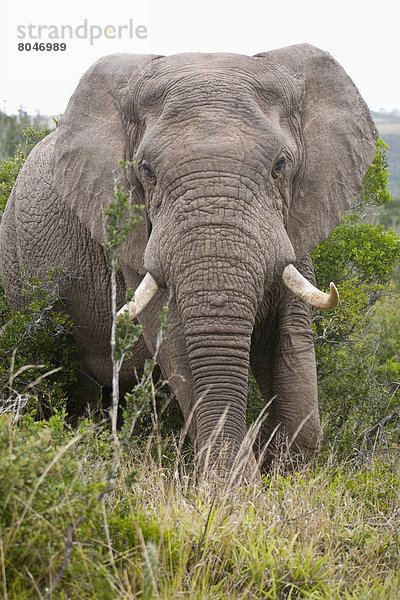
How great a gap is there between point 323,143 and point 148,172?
1.37 meters

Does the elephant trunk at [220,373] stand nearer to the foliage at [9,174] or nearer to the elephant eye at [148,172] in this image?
the elephant eye at [148,172]

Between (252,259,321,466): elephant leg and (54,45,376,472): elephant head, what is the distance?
0.25 m

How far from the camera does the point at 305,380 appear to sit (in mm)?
6152

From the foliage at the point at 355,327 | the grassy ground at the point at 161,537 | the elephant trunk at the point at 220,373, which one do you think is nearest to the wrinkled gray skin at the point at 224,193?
the elephant trunk at the point at 220,373

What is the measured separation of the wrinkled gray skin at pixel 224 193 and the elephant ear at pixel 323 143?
0.01 meters

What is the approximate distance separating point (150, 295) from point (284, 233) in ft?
3.05

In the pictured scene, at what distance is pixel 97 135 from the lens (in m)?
6.29

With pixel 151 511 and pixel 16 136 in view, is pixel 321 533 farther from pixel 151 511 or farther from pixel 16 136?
pixel 16 136

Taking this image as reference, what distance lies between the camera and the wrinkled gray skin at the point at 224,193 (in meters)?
5.18

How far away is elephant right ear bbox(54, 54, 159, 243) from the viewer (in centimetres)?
617

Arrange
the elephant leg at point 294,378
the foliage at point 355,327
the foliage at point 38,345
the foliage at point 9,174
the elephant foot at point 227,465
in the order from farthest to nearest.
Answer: the foliage at point 9,174, the foliage at point 355,327, the foliage at point 38,345, the elephant leg at point 294,378, the elephant foot at point 227,465

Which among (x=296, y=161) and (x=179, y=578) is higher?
(x=296, y=161)

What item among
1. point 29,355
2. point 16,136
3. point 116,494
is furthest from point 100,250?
point 16,136

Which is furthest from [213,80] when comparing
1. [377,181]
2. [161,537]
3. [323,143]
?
[377,181]
